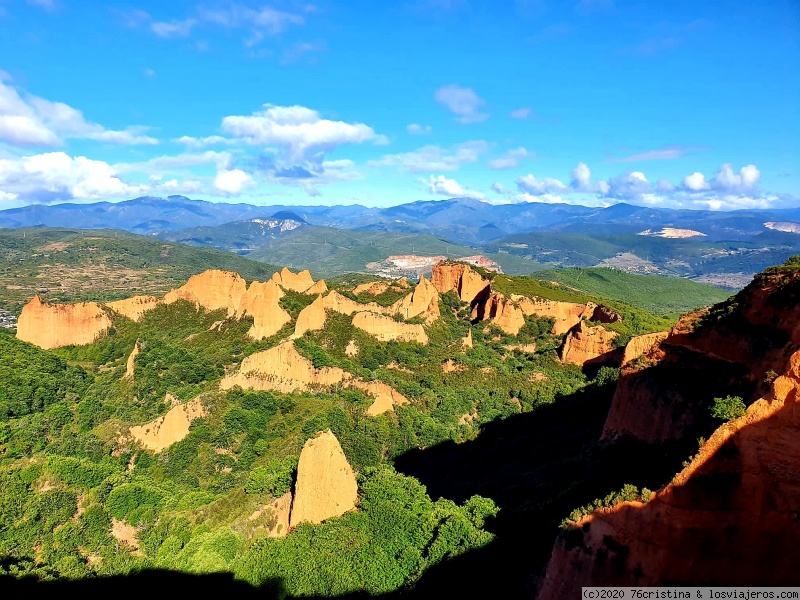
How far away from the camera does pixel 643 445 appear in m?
22.5

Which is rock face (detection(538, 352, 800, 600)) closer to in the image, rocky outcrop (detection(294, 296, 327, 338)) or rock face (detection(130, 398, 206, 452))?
rock face (detection(130, 398, 206, 452))

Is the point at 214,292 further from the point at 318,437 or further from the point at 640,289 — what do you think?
the point at 640,289

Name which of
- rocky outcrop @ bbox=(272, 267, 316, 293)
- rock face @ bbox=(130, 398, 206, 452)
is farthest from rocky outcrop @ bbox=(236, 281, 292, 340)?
rock face @ bbox=(130, 398, 206, 452)

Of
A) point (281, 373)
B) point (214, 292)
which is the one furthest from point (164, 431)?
point (214, 292)

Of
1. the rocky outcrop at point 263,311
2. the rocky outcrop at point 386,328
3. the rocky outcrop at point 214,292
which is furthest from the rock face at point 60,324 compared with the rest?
the rocky outcrop at point 386,328

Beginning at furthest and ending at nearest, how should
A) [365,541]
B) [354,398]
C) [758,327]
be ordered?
[354,398] → [365,541] → [758,327]

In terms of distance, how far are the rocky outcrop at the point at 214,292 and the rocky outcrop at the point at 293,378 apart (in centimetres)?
1763

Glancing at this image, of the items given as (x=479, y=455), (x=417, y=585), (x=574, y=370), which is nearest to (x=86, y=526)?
(x=417, y=585)

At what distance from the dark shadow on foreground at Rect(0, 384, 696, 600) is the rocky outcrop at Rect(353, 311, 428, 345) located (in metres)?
22.9

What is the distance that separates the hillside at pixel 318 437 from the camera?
22219 millimetres

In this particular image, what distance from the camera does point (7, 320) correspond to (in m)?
87.4

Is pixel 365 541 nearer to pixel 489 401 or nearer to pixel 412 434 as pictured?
pixel 412 434

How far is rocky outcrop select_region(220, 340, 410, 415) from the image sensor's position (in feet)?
137

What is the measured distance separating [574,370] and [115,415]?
150ft
